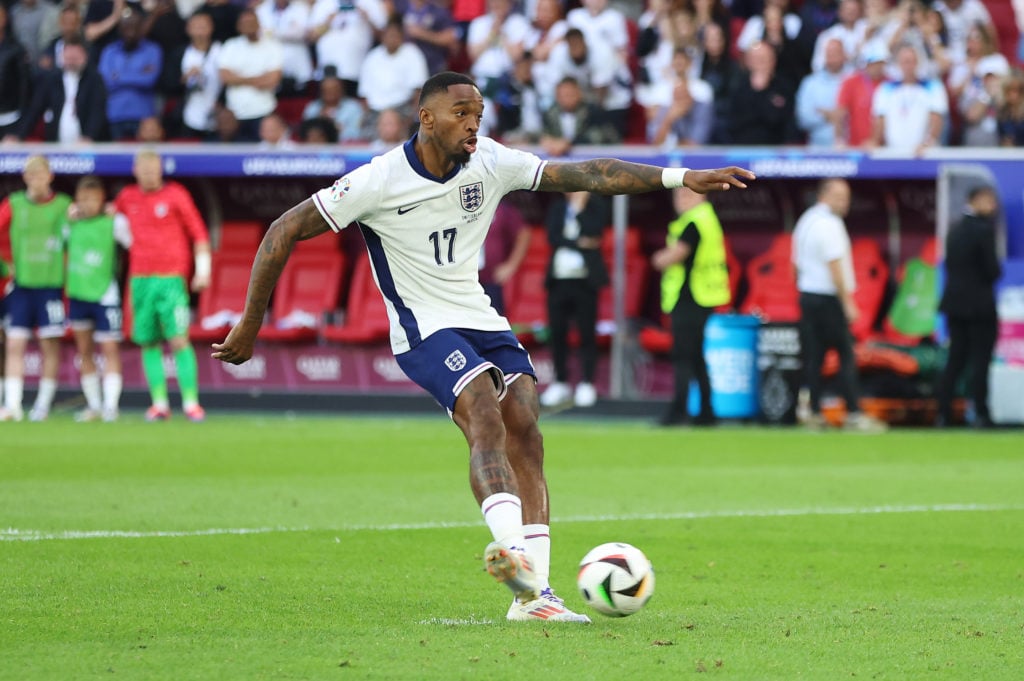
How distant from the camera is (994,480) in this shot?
11875 mm

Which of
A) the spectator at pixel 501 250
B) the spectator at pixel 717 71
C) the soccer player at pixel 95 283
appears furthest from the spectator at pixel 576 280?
the soccer player at pixel 95 283

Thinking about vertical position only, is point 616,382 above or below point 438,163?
below

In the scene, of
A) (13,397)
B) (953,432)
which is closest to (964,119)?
(953,432)

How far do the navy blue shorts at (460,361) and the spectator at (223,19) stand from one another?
49.5 ft

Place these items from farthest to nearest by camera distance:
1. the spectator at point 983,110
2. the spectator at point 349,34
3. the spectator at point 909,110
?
the spectator at point 349,34
the spectator at point 983,110
the spectator at point 909,110

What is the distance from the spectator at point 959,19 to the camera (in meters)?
19.8

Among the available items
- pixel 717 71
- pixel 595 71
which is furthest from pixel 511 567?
pixel 595 71

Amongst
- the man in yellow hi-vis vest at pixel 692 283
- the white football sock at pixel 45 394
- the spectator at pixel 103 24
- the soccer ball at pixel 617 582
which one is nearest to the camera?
the soccer ball at pixel 617 582

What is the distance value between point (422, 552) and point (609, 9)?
13.6 metres

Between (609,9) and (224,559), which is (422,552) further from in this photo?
(609,9)

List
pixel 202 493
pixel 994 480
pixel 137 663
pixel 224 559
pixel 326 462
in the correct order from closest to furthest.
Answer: pixel 137 663 → pixel 224 559 → pixel 202 493 → pixel 994 480 → pixel 326 462

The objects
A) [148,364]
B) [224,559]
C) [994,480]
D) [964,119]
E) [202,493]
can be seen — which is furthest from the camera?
[964,119]

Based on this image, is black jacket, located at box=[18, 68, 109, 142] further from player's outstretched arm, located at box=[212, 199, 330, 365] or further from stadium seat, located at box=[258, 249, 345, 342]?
player's outstretched arm, located at box=[212, 199, 330, 365]

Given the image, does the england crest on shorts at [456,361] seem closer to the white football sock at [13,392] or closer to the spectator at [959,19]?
the white football sock at [13,392]
